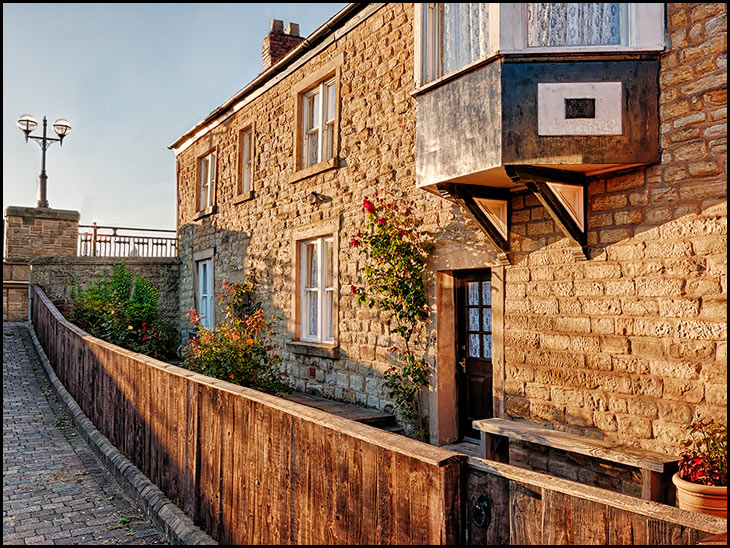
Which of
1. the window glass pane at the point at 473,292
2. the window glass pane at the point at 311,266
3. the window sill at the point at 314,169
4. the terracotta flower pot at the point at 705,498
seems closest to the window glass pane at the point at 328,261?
the window glass pane at the point at 311,266

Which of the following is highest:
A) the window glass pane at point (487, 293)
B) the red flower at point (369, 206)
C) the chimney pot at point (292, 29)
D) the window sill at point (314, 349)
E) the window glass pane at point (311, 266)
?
the chimney pot at point (292, 29)

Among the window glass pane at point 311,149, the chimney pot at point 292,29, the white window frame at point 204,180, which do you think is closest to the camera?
the window glass pane at point 311,149

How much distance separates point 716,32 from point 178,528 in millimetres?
5739

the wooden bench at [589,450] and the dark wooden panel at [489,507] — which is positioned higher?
the dark wooden panel at [489,507]

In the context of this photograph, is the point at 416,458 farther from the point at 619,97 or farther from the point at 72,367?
the point at 72,367

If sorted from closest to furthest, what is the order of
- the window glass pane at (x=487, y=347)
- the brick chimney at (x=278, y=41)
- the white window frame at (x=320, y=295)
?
the window glass pane at (x=487, y=347) < the white window frame at (x=320, y=295) < the brick chimney at (x=278, y=41)

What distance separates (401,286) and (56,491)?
446cm

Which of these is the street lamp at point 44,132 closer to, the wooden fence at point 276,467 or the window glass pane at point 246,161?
the window glass pane at point 246,161

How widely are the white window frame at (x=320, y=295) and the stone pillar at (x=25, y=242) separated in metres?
11.8

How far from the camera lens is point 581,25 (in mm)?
5332

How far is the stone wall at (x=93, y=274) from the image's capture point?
16.8m

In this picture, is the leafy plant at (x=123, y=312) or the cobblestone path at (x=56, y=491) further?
the leafy plant at (x=123, y=312)

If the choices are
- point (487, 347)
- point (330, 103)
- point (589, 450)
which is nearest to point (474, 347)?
point (487, 347)

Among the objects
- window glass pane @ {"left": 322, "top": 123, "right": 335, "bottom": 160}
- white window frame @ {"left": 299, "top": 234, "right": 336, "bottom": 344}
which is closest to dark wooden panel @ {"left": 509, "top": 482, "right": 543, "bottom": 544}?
white window frame @ {"left": 299, "top": 234, "right": 336, "bottom": 344}
